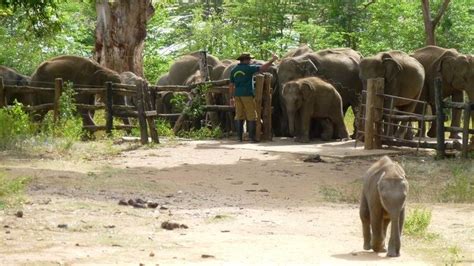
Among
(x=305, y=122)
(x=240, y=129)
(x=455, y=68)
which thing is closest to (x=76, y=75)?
(x=240, y=129)

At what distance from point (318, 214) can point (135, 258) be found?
3861 millimetres

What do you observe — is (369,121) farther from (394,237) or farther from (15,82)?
(394,237)

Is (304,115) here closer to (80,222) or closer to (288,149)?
(288,149)

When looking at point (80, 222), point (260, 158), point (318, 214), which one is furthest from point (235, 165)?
point (80, 222)

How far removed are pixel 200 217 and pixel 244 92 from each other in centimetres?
1118

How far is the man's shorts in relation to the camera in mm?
22922

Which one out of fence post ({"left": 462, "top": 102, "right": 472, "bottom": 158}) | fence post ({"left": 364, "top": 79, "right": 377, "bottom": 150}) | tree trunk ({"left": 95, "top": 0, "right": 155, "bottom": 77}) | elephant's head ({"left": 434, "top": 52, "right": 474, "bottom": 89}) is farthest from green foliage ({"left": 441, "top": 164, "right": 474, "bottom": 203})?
tree trunk ({"left": 95, "top": 0, "right": 155, "bottom": 77})

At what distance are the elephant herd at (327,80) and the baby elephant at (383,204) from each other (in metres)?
12.8

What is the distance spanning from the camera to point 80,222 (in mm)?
10953

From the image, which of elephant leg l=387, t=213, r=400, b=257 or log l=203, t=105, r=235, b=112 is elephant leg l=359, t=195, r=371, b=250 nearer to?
elephant leg l=387, t=213, r=400, b=257

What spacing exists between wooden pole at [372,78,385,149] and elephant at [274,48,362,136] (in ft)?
14.7

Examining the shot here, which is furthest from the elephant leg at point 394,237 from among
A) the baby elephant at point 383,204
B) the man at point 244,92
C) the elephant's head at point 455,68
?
the elephant's head at point 455,68

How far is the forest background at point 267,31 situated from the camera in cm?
3694

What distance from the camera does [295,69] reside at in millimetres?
25000
